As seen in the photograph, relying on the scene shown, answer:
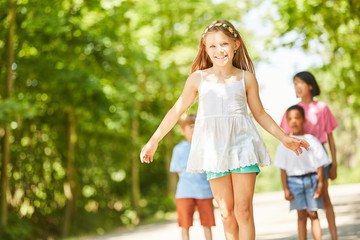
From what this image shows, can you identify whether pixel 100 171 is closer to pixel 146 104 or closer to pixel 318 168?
pixel 146 104

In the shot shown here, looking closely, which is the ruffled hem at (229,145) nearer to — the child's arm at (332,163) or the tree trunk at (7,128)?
the child's arm at (332,163)

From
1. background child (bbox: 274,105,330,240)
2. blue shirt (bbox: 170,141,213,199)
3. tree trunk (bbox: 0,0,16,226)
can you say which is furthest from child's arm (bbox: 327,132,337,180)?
tree trunk (bbox: 0,0,16,226)

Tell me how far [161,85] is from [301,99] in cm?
1351

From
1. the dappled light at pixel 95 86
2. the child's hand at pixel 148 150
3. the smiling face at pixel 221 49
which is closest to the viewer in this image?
the child's hand at pixel 148 150

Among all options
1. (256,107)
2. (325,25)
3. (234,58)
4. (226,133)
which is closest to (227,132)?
(226,133)

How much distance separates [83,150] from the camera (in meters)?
18.0

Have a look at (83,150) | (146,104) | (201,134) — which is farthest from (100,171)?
(201,134)

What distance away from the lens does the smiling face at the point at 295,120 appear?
6.66 metres

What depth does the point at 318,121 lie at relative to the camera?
6875 mm

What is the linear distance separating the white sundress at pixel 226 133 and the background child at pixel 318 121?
224 cm

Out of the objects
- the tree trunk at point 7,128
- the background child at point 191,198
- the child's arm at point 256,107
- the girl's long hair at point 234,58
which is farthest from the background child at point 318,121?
the tree trunk at point 7,128

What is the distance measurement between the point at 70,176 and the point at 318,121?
11.1 meters

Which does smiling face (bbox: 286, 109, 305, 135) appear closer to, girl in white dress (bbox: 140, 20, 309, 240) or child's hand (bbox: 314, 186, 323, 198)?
child's hand (bbox: 314, 186, 323, 198)

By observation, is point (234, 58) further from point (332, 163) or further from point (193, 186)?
point (193, 186)
